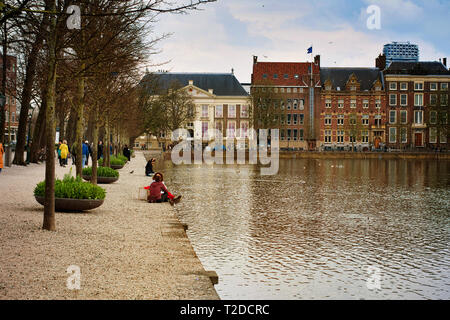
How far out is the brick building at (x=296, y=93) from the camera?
4222 inches

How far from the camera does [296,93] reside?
109125mm

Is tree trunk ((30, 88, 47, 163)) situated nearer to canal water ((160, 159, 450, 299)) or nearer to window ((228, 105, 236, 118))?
canal water ((160, 159, 450, 299))

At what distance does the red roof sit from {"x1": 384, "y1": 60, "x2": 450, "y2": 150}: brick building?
1518 centimetres

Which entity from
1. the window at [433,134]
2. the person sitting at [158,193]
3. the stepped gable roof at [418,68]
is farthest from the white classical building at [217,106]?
the person sitting at [158,193]

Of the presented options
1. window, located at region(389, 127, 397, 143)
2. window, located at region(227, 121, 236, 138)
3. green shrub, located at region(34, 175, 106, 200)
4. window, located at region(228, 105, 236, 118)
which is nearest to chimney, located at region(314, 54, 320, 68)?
window, located at region(228, 105, 236, 118)

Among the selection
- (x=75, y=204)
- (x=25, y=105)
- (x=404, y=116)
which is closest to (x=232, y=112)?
(x=404, y=116)

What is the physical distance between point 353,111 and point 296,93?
1165 centimetres

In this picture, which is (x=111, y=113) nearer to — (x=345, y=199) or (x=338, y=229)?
(x=345, y=199)

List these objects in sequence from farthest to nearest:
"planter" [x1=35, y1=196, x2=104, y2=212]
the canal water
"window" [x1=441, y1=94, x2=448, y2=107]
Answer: "window" [x1=441, y1=94, x2=448, y2=107]
"planter" [x1=35, y1=196, x2=104, y2=212]
the canal water

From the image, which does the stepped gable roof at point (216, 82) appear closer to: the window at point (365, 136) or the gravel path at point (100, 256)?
the window at point (365, 136)

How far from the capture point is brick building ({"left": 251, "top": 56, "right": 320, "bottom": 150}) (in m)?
107

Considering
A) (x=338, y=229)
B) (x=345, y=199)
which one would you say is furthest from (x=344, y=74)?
(x=338, y=229)
